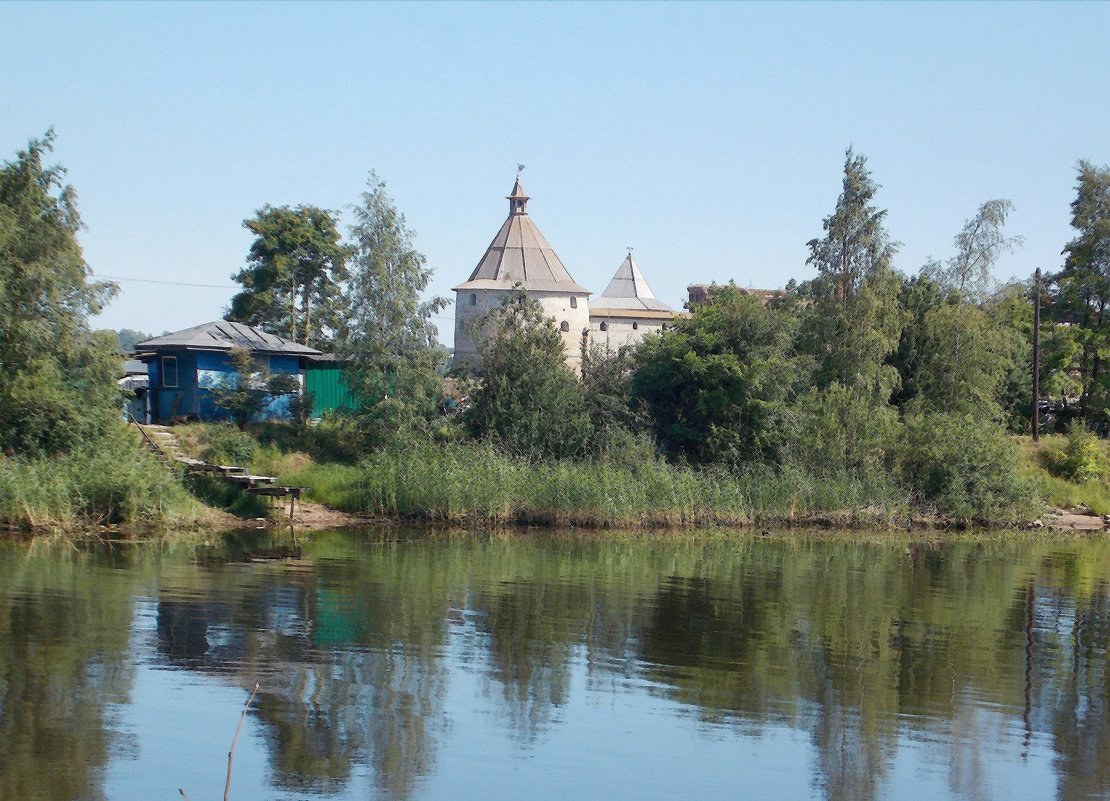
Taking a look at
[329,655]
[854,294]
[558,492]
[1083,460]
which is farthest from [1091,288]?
[329,655]

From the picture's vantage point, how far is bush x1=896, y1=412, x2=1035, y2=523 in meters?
38.6

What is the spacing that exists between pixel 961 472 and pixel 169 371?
2622cm

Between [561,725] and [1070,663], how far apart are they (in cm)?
872

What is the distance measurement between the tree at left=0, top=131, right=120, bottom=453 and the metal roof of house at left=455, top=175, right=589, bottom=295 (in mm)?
30412

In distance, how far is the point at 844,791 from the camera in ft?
38.4

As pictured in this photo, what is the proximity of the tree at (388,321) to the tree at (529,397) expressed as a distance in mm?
1689

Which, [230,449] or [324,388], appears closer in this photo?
[230,449]

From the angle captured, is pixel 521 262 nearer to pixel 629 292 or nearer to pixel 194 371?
pixel 629 292

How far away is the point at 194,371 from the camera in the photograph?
40.7 metres

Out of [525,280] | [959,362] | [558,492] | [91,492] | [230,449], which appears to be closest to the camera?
[91,492]

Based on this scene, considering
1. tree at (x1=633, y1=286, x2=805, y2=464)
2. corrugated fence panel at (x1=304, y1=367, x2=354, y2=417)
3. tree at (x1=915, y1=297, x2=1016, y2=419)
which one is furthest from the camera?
tree at (x1=915, y1=297, x2=1016, y2=419)

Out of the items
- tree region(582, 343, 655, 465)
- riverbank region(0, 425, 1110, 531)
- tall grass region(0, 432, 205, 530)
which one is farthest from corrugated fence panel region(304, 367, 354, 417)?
tall grass region(0, 432, 205, 530)

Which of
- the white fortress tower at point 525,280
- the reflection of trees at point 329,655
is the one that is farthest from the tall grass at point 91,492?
the white fortress tower at point 525,280

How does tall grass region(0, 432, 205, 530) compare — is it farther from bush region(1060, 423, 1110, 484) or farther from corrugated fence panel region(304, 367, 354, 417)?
bush region(1060, 423, 1110, 484)
